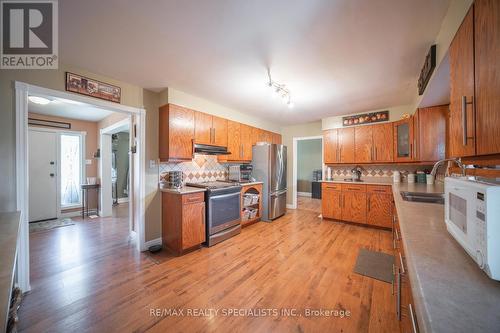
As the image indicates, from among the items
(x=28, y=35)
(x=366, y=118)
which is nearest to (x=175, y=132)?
(x=28, y=35)

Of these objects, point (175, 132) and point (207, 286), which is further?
point (175, 132)

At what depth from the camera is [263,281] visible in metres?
1.96

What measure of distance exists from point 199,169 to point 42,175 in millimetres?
3704

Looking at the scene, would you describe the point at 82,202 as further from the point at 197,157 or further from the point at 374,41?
the point at 374,41

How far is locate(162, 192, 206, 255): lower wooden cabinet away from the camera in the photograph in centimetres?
252

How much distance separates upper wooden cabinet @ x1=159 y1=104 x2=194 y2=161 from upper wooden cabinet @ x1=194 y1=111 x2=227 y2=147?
0.12 meters

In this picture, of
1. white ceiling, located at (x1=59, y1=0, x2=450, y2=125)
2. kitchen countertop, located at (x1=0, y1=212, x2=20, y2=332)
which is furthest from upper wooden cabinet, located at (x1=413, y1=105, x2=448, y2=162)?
kitchen countertop, located at (x1=0, y1=212, x2=20, y2=332)

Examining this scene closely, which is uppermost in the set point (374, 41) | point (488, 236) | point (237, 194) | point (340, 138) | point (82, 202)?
point (374, 41)

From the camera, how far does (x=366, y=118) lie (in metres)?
3.93

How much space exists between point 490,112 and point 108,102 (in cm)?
338

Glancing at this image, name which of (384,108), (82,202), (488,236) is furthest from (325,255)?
(82,202)

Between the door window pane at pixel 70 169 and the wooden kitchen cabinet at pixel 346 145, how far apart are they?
628cm

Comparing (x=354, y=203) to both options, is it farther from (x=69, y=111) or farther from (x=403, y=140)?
(x=69, y=111)

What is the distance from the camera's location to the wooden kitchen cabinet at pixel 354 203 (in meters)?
3.65
